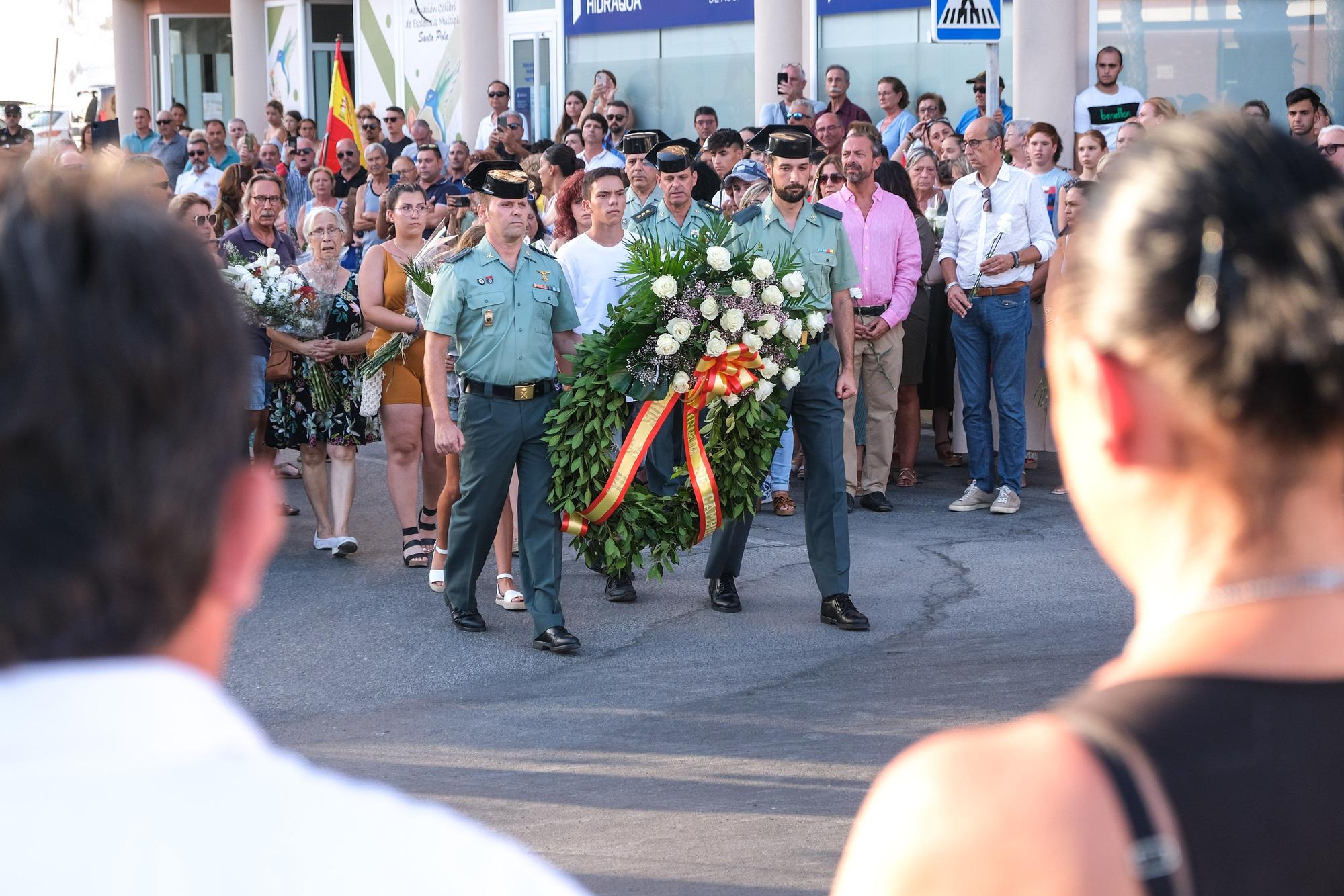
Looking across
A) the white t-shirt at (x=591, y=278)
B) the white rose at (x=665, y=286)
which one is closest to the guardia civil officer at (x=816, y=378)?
the white rose at (x=665, y=286)

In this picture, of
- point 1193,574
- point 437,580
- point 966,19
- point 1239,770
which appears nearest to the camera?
point 1239,770

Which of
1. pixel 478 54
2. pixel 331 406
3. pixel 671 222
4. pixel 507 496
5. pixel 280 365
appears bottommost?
pixel 507 496

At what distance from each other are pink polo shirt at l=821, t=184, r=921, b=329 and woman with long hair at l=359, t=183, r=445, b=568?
2.85 m

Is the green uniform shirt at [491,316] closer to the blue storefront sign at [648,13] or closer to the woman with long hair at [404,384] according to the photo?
the woman with long hair at [404,384]

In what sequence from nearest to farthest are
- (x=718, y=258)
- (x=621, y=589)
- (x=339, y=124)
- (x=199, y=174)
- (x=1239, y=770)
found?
1. (x=1239, y=770)
2. (x=718, y=258)
3. (x=621, y=589)
4. (x=339, y=124)
5. (x=199, y=174)

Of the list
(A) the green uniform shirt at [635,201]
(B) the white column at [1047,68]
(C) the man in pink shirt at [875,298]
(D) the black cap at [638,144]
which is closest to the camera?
(C) the man in pink shirt at [875,298]

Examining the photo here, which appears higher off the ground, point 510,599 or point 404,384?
point 404,384

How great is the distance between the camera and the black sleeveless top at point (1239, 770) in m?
1.21

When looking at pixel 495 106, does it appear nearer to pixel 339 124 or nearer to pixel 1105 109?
pixel 339 124

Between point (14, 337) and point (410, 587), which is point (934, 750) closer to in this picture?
point (14, 337)

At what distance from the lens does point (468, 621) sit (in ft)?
25.2

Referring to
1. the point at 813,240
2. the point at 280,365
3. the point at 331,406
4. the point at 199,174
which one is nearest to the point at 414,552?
the point at 331,406

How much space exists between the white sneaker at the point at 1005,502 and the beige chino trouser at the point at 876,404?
0.75 meters

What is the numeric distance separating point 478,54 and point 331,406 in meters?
14.4
